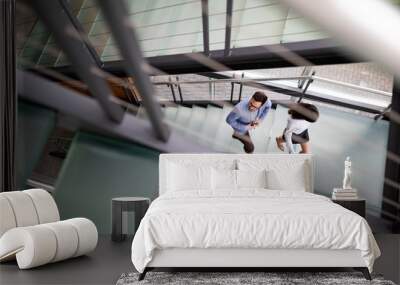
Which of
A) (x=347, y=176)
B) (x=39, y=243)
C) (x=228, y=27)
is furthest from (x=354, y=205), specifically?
(x=39, y=243)

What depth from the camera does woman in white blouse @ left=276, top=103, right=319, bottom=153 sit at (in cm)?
604

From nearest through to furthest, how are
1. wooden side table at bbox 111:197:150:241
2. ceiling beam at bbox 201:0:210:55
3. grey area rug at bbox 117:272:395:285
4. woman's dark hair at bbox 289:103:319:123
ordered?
grey area rug at bbox 117:272:395:285 < wooden side table at bbox 111:197:150:241 < ceiling beam at bbox 201:0:210:55 < woman's dark hair at bbox 289:103:319:123

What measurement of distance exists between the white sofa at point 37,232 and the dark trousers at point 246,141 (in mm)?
2241

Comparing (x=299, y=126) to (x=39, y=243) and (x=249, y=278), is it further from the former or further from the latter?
(x=39, y=243)

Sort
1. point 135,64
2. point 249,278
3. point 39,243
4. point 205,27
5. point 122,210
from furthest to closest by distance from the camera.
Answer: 1. point 135,64
2. point 205,27
3. point 122,210
4. point 39,243
5. point 249,278

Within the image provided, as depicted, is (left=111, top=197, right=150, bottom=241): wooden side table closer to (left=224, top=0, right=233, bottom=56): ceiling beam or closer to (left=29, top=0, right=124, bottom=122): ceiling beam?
(left=29, top=0, right=124, bottom=122): ceiling beam

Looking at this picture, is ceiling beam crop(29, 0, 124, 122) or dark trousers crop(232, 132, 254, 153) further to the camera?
dark trousers crop(232, 132, 254, 153)

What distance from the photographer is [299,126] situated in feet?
20.0

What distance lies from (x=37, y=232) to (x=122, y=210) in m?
1.52

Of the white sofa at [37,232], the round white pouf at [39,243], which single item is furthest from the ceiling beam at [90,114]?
the round white pouf at [39,243]

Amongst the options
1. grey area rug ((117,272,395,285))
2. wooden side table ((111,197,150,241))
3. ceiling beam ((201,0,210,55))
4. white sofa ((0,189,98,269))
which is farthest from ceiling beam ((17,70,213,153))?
grey area rug ((117,272,395,285))

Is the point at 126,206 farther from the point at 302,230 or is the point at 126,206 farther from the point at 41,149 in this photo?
the point at 302,230

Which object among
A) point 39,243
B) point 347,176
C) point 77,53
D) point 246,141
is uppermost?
point 77,53

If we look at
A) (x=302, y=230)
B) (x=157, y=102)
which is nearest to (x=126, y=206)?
(x=157, y=102)
